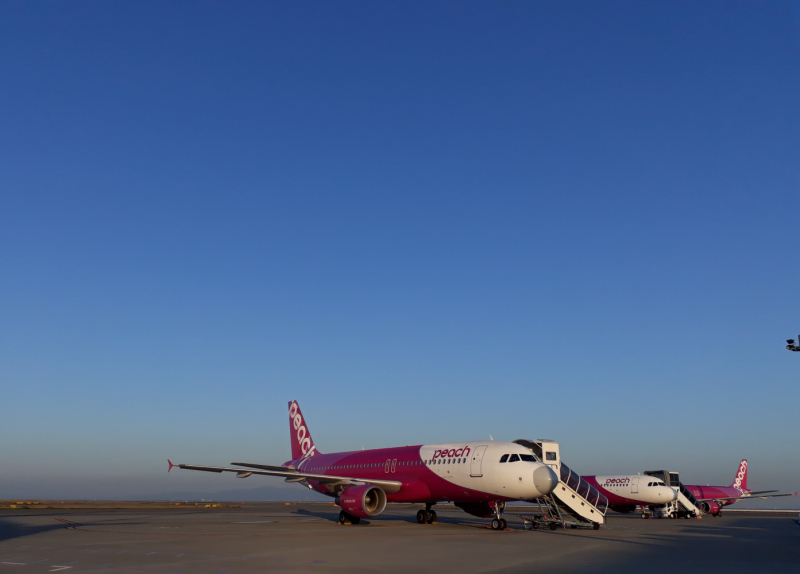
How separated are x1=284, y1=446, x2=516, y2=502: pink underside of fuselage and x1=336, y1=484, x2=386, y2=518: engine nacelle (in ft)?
5.87

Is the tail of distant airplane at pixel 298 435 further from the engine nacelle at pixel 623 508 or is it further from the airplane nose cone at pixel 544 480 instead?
the engine nacelle at pixel 623 508

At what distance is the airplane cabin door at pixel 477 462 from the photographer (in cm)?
2847

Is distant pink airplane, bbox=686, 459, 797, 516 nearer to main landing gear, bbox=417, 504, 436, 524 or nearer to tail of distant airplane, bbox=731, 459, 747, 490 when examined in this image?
tail of distant airplane, bbox=731, 459, 747, 490

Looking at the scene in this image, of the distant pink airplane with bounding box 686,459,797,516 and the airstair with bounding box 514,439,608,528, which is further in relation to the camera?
the distant pink airplane with bounding box 686,459,797,516

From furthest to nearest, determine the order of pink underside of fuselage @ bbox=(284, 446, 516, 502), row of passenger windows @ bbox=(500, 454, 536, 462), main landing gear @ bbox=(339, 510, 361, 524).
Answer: main landing gear @ bbox=(339, 510, 361, 524) → pink underside of fuselage @ bbox=(284, 446, 516, 502) → row of passenger windows @ bbox=(500, 454, 536, 462)

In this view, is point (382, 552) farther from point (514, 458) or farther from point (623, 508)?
point (623, 508)

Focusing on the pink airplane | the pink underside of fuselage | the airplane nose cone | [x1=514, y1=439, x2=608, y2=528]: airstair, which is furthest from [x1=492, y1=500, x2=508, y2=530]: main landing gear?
the airplane nose cone

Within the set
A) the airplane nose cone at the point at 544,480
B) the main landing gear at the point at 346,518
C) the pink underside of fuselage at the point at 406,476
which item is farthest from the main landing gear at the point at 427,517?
the airplane nose cone at the point at 544,480

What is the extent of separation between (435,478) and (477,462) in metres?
2.91

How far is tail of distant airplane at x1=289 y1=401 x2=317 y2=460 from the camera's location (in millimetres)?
46125

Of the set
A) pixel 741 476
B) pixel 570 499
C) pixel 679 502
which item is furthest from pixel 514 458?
pixel 741 476

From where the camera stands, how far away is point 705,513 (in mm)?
55594

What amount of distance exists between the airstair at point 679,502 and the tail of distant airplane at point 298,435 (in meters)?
27.8

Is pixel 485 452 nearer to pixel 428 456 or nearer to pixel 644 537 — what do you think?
pixel 428 456
